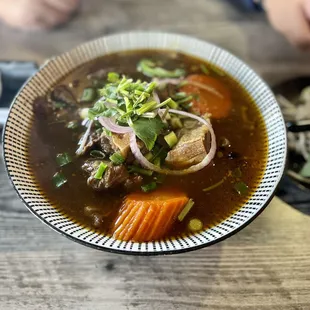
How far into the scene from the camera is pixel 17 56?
249cm

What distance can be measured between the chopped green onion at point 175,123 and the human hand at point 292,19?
3.90ft

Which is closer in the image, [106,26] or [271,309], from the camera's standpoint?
[271,309]

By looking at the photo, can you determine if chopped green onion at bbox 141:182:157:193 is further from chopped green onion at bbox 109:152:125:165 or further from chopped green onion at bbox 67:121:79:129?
chopped green onion at bbox 67:121:79:129

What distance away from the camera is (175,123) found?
1.74m

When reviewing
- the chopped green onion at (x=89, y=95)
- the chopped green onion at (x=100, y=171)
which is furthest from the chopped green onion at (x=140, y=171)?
the chopped green onion at (x=89, y=95)

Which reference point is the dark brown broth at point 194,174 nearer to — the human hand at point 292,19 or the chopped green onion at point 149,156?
the chopped green onion at point 149,156

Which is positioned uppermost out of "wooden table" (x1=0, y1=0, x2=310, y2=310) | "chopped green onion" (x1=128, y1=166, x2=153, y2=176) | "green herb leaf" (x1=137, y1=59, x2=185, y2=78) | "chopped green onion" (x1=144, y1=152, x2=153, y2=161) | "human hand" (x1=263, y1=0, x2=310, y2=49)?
"human hand" (x1=263, y1=0, x2=310, y2=49)

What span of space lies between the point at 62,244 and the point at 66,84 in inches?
30.9

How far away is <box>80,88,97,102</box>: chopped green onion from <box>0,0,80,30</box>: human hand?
95 centimetres

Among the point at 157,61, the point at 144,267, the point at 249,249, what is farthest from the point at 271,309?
the point at 157,61

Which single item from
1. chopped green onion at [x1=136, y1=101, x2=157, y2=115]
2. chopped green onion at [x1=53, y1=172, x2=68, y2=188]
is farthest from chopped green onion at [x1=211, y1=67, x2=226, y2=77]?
chopped green onion at [x1=53, y1=172, x2=68, y2=188]

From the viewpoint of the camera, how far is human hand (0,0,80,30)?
2.62 metres

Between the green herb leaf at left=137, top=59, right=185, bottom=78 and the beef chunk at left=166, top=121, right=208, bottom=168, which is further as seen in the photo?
the green herb leaf at left=137, top=59, right=185, bottom=78

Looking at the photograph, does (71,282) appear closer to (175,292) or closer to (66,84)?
(175,292)
